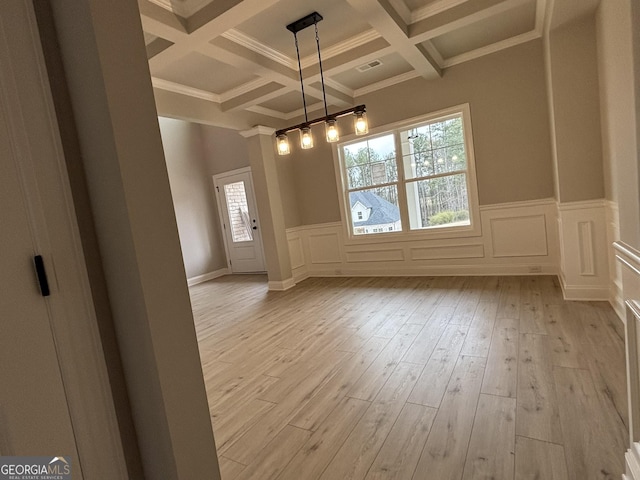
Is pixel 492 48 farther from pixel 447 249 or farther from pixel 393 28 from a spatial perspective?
pixel 447 249

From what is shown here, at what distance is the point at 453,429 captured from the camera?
165cm

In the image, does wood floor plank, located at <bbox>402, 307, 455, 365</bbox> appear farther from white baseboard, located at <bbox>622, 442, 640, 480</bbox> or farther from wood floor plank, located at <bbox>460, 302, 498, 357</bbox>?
white baseboard, located at <bbox>622, 442, 640, 480</bbox>

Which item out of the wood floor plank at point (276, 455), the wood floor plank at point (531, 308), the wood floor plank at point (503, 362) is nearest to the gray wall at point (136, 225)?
the wood floor plank at point (276, 455)

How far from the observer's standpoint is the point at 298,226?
5.91 m

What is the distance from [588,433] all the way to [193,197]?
726 cm

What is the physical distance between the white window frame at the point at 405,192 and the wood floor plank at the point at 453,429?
8.81ft

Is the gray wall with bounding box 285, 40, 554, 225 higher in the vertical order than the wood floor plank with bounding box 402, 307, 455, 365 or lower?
higher

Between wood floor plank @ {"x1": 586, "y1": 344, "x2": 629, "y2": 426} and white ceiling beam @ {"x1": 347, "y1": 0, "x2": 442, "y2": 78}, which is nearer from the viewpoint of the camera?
wood floor plank @ {"x1": 586, "y1": 344, "x2": 629, "y2": 426}

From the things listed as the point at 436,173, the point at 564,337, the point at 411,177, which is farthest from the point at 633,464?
the point at 411,177

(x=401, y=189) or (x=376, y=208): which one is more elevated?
(x=401, y=189)

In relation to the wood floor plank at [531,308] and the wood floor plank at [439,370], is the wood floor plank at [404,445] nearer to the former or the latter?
the wood floor plank at [439,370]

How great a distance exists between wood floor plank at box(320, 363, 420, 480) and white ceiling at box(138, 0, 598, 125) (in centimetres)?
279

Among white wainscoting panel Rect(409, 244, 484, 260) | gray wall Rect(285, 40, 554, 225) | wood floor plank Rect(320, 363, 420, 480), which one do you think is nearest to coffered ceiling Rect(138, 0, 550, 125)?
gray wall Rect(285, 40, 554, 225)

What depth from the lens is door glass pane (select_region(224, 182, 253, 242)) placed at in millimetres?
7160
